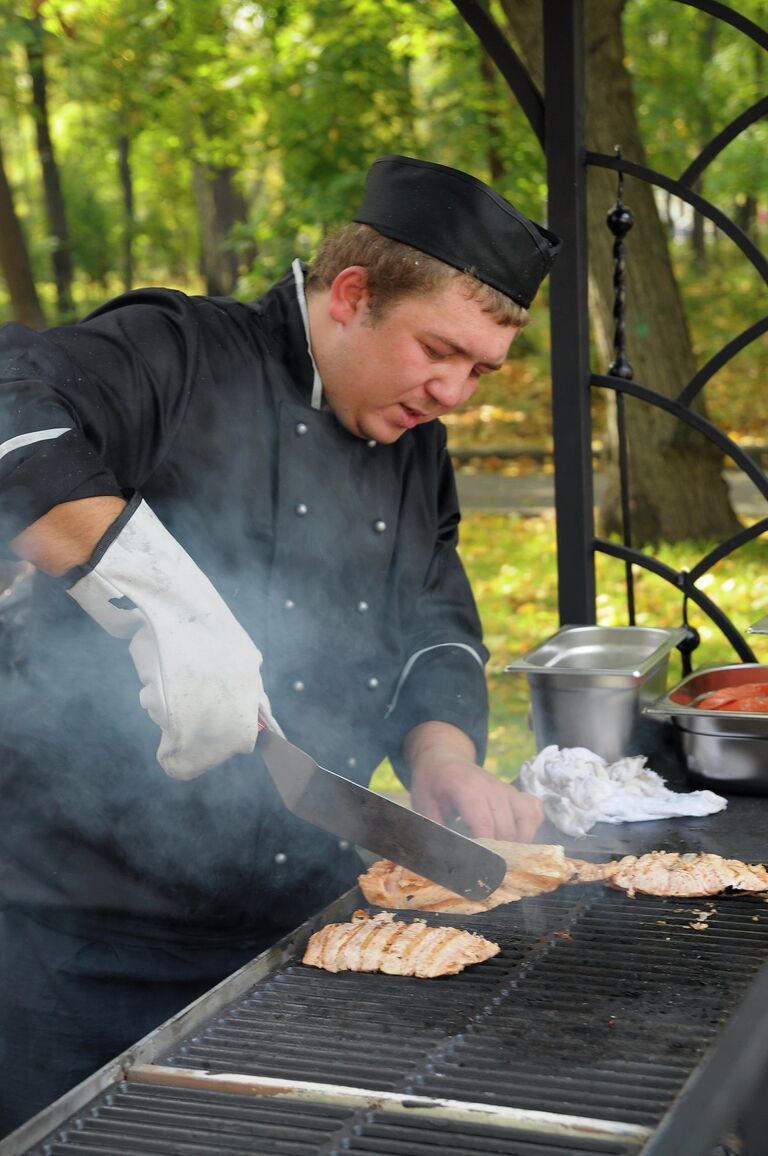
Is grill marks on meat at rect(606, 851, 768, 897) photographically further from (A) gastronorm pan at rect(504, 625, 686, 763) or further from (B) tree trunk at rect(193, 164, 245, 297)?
(B) tree trunk at rect(193, 164, 245, 297)

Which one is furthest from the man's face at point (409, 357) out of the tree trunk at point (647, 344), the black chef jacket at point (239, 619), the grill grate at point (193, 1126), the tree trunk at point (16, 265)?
the tree trunk at point (16, 265)

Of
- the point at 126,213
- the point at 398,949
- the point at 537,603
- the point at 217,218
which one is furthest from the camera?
the point at 126,213

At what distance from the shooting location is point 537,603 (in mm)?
8289

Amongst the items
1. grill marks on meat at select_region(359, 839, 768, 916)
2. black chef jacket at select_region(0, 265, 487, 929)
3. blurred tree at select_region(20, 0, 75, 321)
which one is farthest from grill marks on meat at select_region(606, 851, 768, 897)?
blurred tree at select_region(20, 0, 75, 321)

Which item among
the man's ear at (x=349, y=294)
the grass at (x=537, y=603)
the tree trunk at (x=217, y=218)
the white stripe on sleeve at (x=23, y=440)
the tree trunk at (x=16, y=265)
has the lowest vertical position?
the grass at (x=537, y=603)

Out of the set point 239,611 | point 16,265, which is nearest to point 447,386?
point 239,611

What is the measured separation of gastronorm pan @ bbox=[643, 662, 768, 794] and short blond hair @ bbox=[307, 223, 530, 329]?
87cm

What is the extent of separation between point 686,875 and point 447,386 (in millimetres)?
983

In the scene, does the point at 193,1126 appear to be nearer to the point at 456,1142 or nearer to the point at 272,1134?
the point at 272,1134

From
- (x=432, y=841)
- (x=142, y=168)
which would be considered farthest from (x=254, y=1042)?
(x=142, y=168)

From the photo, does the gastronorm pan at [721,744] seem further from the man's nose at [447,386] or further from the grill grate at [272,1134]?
the grill grate at [272,1134]

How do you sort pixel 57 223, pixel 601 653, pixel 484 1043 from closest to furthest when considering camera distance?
1. pixel 484 1043
2. pixel 601 653
3. pixel 57 223

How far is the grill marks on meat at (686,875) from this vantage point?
88.0 inches

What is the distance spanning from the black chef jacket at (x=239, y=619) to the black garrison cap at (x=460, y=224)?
1.10 ft
